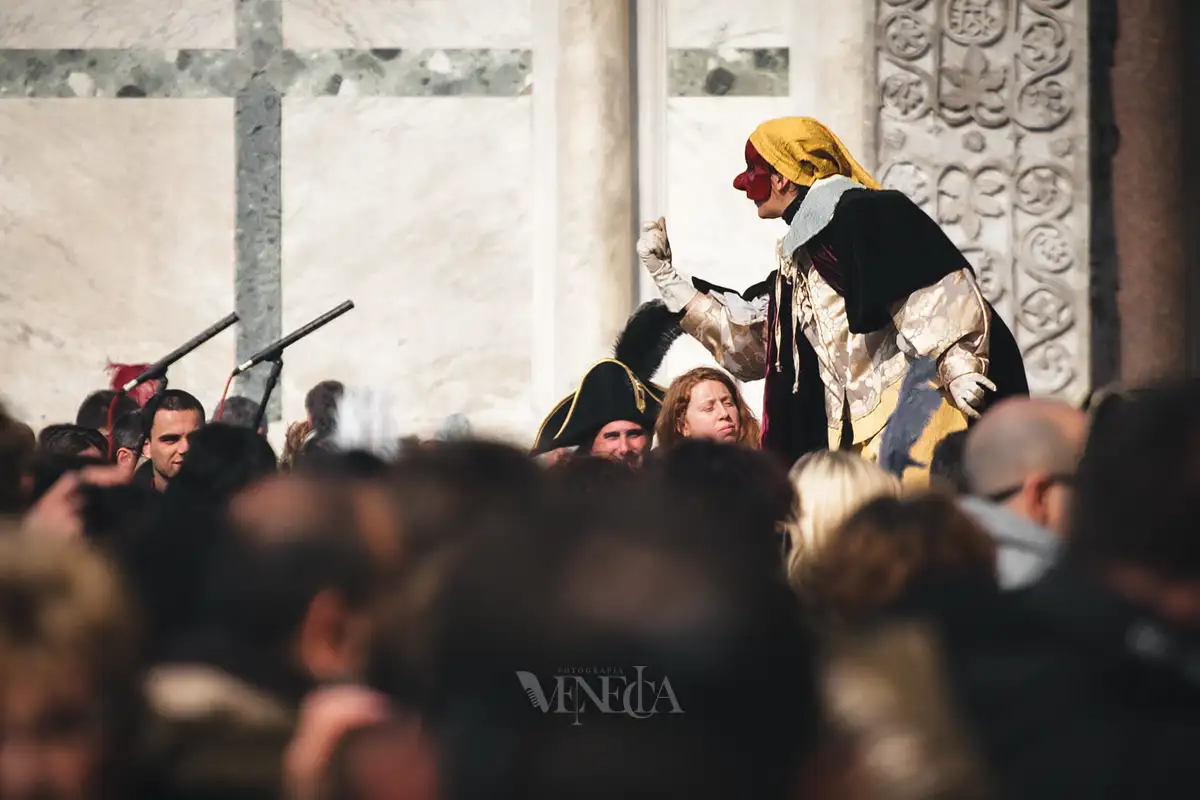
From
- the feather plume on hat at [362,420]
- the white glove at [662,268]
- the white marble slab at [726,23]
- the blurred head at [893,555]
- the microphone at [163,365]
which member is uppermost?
the white marble slab at [726,23]

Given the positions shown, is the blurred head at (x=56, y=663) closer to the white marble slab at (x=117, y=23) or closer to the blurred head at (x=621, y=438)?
the blurred head at (x=621, y=438)

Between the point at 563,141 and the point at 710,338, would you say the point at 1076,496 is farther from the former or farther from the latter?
the point at 563,141

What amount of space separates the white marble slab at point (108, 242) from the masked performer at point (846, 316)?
9.30ft

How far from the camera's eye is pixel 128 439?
6543 mm

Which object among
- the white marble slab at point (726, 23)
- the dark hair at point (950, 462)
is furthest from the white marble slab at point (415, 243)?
the dark hair at point (950, 462)

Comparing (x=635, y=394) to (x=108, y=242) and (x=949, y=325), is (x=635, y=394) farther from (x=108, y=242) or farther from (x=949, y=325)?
(x=108, y=242)

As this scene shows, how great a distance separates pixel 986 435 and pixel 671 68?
5165 millimetres

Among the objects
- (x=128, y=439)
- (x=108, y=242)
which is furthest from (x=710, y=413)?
(x=108, y=242)

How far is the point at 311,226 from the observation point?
8500mm

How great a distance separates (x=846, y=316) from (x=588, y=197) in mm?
2486

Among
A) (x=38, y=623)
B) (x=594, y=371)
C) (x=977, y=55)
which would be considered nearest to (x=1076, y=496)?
(x=38, y=623)

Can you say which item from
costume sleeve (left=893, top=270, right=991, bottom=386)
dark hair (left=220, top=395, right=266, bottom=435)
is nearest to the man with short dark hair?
dark hair (left=220, top=395, right=266, bottom=435)

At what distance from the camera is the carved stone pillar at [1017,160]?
7988mm

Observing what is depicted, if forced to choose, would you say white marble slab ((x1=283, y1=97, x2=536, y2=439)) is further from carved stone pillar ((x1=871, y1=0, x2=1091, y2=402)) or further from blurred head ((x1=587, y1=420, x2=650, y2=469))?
blurred head ((x1=587, y1=420, x2=650, y2=469))
